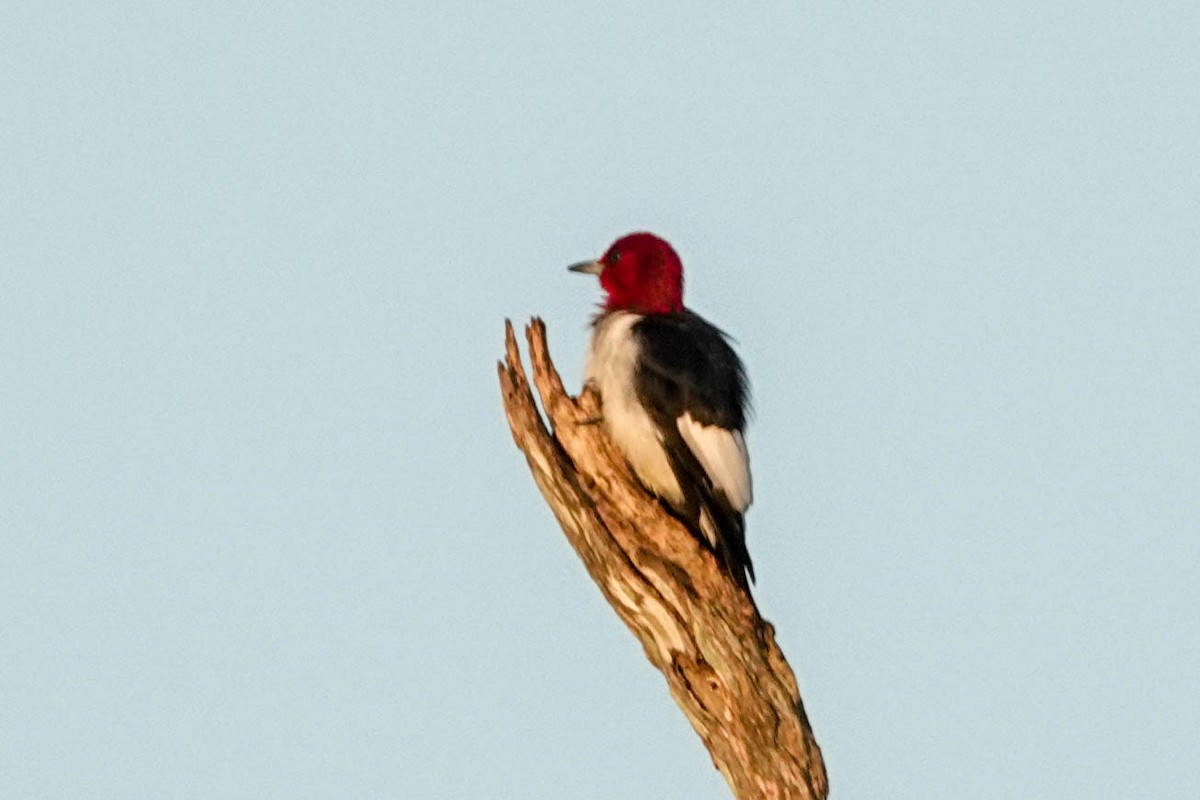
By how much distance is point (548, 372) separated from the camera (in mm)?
10336

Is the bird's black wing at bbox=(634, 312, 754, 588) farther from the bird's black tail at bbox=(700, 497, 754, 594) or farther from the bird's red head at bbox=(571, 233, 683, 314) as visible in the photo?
the bird's red head at bbox=(571, 233, 683, 314)

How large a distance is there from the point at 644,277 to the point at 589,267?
40 centimetres

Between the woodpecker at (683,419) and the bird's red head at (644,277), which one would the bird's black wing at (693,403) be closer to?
the woodpecker at (683,419)

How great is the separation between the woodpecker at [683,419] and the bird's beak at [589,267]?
26.0 inches

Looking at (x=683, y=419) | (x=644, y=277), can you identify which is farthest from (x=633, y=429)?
(x=644, y=277)

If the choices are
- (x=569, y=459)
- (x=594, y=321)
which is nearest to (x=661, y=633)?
(x=569, y=459)

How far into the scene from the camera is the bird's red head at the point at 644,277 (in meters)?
11.5

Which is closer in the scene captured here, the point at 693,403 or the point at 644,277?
the point at 693,403

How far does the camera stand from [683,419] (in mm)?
10703

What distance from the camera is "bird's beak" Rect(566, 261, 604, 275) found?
460 inches

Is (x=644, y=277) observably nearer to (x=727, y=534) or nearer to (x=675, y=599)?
(x=727, y=534)

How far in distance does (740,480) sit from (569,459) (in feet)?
3.15

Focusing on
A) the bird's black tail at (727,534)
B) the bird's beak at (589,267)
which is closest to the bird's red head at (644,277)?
the bird's beak at (589,267)

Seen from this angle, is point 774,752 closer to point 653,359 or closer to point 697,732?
point 697,732
